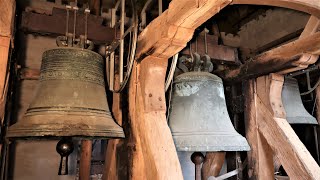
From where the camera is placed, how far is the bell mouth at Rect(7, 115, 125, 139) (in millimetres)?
1201

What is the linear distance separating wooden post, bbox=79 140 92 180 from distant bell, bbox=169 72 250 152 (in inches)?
23.9

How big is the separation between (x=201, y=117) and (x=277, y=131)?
0.56 m

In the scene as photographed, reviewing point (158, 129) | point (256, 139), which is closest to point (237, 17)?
point (256, 139)

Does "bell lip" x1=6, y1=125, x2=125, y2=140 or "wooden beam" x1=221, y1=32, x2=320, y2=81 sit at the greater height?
"wooden beam" x1=221, y1=32, x2=320, y2=81

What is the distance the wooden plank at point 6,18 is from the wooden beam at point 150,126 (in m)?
0.60

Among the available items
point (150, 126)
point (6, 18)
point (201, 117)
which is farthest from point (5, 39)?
point (201, 117)

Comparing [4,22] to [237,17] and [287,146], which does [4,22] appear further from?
[237,17]

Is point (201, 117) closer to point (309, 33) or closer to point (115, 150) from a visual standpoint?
point (115, 150)

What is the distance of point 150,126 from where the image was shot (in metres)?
1.38

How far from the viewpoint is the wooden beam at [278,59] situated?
5.01 feet

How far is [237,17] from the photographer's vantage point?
2908mm

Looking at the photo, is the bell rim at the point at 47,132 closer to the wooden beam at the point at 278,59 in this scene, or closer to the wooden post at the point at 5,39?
the wooden post at the point at 5,39

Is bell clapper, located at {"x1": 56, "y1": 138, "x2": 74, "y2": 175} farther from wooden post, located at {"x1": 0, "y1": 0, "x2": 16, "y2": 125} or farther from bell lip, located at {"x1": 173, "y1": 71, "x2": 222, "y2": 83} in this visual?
bell lip, located at {"x1": 173, "y1": 71, "x2": 222, "y2": 83}

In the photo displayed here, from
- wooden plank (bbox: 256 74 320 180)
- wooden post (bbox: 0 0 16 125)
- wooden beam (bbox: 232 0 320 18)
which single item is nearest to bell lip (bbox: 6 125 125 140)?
wooden post (bbox: 0 0 16 125)
